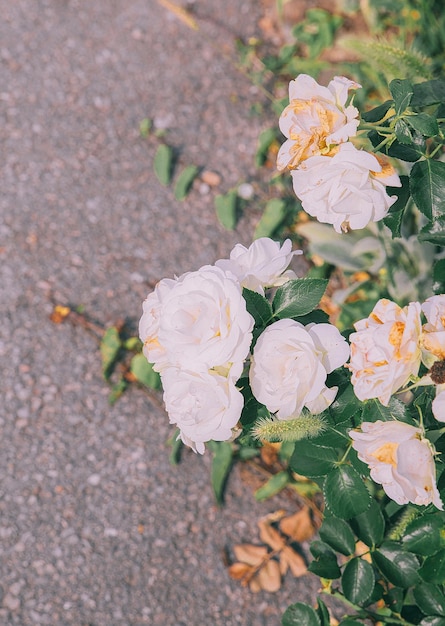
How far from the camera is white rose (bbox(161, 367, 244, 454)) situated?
2.80 feet

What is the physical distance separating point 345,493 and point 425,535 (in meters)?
0.16

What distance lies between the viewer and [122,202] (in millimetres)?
2184

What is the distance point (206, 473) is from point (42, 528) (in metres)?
0.43

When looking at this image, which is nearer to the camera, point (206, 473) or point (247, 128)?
point (206, 473)

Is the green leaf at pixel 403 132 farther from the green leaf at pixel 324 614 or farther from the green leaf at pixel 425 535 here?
the green leaf at pixel 324 614

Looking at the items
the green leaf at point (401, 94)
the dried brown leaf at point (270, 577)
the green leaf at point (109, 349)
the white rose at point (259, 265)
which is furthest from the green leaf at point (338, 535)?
the green leaf at point (109, 349)

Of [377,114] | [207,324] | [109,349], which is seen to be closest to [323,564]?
[207,324]

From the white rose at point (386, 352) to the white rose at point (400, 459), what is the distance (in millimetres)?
39

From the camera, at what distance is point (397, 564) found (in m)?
1.11

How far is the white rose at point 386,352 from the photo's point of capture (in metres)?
0.79

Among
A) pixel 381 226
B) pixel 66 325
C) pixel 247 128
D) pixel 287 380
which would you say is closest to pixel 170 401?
pixel 287 380

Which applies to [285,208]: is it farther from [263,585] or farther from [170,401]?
[170,401]

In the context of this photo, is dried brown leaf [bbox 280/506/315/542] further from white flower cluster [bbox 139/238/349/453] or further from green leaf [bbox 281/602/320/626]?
white flower cluster [bbox 139/238/349/453]

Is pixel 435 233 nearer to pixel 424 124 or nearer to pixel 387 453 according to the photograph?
pixel 424 124
